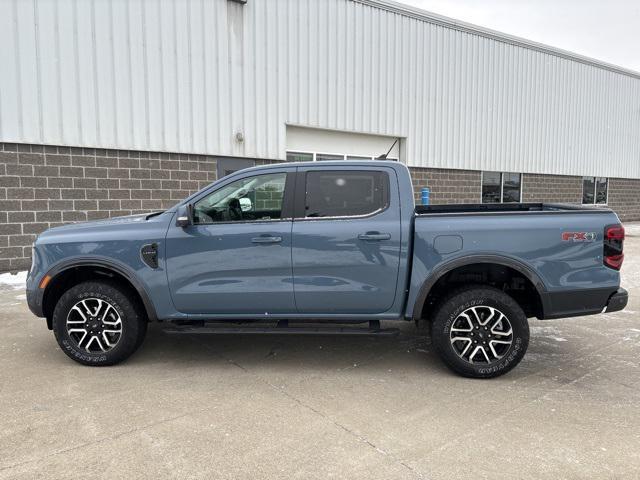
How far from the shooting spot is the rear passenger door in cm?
410

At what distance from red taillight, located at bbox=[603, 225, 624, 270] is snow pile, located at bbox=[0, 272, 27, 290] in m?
8.40

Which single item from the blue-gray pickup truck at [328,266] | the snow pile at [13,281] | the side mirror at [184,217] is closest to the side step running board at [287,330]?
the blue-gray pickup truck at [328,266]

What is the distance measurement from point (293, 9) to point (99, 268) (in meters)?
8.87

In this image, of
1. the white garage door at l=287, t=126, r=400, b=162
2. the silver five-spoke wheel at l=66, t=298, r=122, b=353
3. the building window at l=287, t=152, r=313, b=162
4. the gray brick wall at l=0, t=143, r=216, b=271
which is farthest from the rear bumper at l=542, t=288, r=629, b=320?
the building window at l=287, t=152, r=313, b=162

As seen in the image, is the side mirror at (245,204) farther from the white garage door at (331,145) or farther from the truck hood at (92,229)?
the white garage door at (331,145)

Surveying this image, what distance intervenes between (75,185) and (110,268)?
577cm

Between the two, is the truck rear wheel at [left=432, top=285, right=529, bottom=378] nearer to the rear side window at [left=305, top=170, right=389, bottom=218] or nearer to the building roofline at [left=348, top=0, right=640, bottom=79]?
the rear side window at [left=305, top=170, right=389, bottom=218]

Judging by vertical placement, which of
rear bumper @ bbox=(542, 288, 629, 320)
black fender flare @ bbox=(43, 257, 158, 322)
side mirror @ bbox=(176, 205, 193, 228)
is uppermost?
side mirror @ bbox=(176, 205, 193, 228)

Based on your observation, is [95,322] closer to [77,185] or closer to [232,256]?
[232,256]

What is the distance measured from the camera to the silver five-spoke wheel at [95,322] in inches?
170

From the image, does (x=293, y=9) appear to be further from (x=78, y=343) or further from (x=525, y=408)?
(x=525, y=408)

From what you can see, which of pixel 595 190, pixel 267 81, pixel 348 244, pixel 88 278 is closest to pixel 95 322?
pixel 88 278

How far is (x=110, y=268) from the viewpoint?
4262 mm

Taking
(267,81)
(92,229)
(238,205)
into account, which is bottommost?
(92,229)
